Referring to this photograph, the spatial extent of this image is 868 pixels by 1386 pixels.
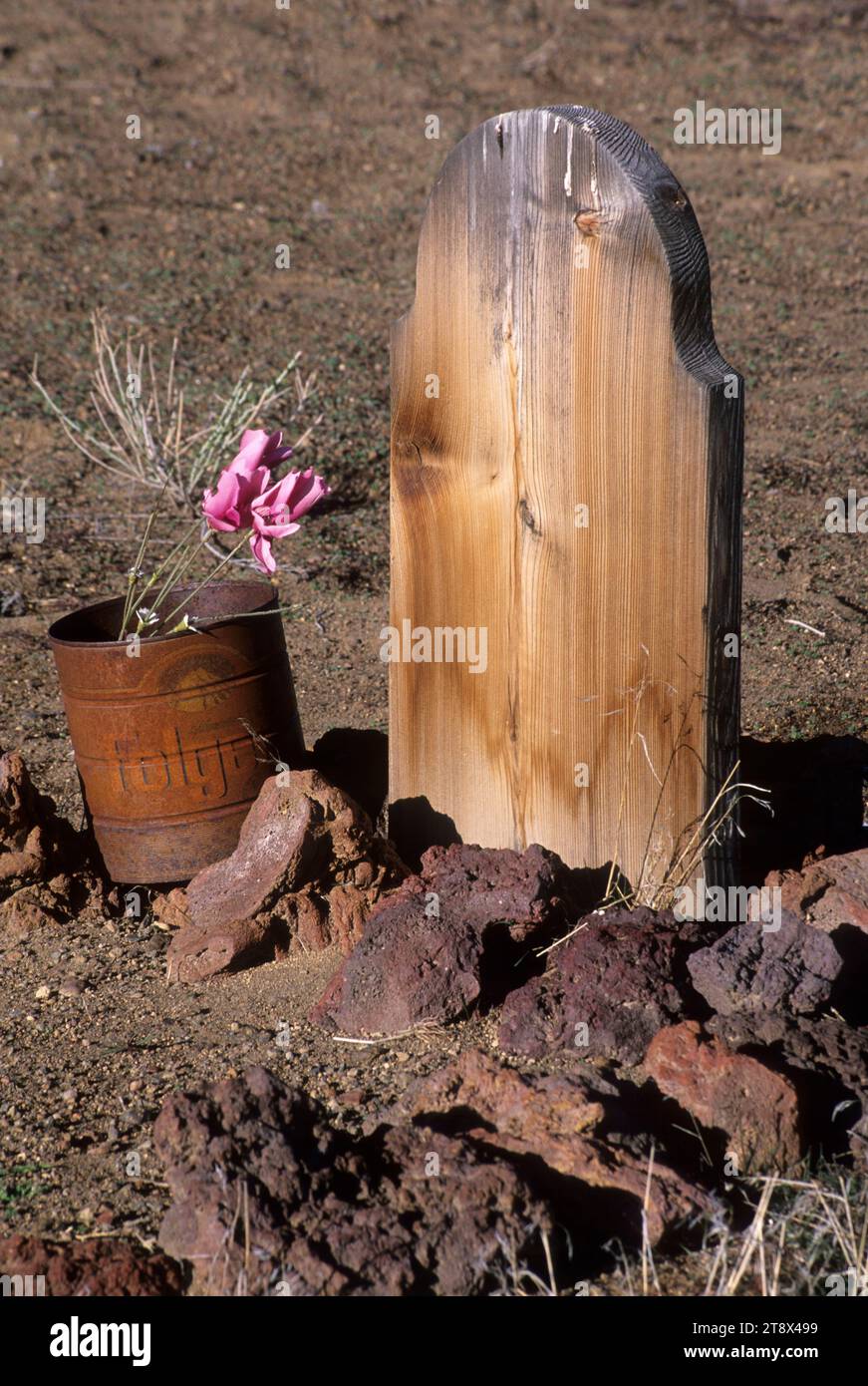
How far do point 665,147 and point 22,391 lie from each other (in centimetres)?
620

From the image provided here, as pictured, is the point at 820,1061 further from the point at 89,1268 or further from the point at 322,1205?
the point at 89,1268

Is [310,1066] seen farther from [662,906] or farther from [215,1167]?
[662,906]

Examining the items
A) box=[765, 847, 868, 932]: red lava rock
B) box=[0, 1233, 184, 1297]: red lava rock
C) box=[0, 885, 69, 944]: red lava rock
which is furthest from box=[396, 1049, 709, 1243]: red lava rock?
box=[0, 885, 69, 944]: red lava rock

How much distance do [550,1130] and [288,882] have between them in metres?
0.97

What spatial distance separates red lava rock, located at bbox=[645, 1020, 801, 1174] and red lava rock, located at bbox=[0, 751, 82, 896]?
169cm

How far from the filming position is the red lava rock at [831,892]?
3.04m

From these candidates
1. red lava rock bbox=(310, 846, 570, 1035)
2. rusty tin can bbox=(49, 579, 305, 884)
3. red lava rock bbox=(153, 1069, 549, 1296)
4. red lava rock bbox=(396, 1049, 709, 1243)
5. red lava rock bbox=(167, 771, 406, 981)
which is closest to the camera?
red lava rock bbox=(153, 1069, 549, 1296)

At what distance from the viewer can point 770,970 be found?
110 inches

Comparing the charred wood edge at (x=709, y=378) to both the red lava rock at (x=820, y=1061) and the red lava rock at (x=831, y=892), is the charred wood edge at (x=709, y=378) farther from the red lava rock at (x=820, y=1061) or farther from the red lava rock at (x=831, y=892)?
the red lava rock at (x=820, y=1061)

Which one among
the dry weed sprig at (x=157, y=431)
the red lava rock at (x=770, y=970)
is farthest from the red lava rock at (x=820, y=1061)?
the dry weed sprig at (x=157, y=431)

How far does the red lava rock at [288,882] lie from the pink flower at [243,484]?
0.62m

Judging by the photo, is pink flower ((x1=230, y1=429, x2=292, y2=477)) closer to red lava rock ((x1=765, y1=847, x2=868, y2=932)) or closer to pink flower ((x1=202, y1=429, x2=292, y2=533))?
pink flower ((x1=202, y1=429, x2=292, y2=533))

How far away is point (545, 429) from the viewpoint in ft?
9.91

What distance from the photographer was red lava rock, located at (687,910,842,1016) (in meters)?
2.78
